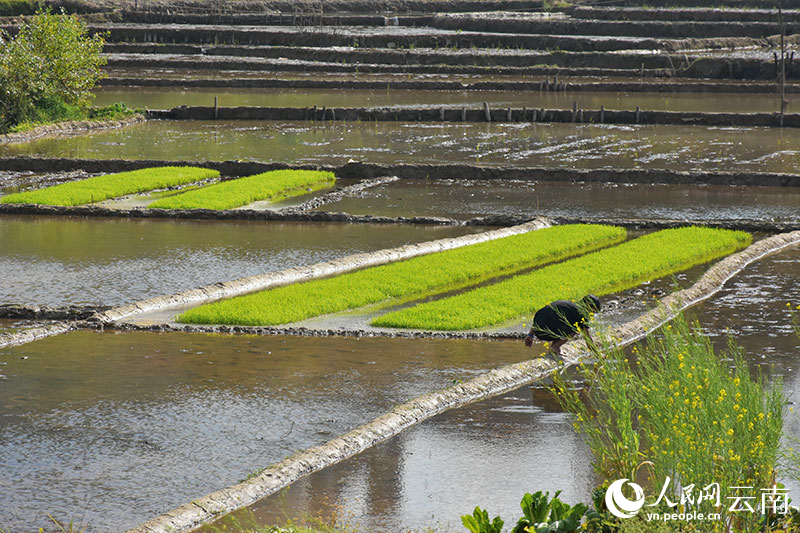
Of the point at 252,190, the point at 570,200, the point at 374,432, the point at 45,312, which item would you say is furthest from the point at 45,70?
the point at 374,432

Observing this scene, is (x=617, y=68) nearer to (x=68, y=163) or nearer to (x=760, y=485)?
(x=68, y=163)

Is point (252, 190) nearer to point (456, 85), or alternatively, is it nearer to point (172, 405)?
point (172, 405)

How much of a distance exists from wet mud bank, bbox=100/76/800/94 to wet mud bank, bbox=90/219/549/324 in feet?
98.7

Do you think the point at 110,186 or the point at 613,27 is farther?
the point at 613,27

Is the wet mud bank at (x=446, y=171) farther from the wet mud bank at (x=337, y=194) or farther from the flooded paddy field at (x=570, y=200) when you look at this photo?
the wet mud bank at (x=337, y=194)

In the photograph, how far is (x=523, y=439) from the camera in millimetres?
10344

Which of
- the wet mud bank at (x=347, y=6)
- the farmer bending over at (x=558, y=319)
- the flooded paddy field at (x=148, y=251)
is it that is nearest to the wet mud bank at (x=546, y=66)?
the wet mud bank at (x=347, y=6)

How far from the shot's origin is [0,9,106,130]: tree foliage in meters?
38.0

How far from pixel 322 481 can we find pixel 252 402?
2.32m

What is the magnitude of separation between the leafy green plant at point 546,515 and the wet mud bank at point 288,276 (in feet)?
31.2

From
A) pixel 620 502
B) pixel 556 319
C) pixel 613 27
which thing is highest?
pixel 613 27

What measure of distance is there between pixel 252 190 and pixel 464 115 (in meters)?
16.7

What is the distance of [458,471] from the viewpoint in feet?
31.1

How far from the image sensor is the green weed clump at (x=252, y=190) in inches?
988
